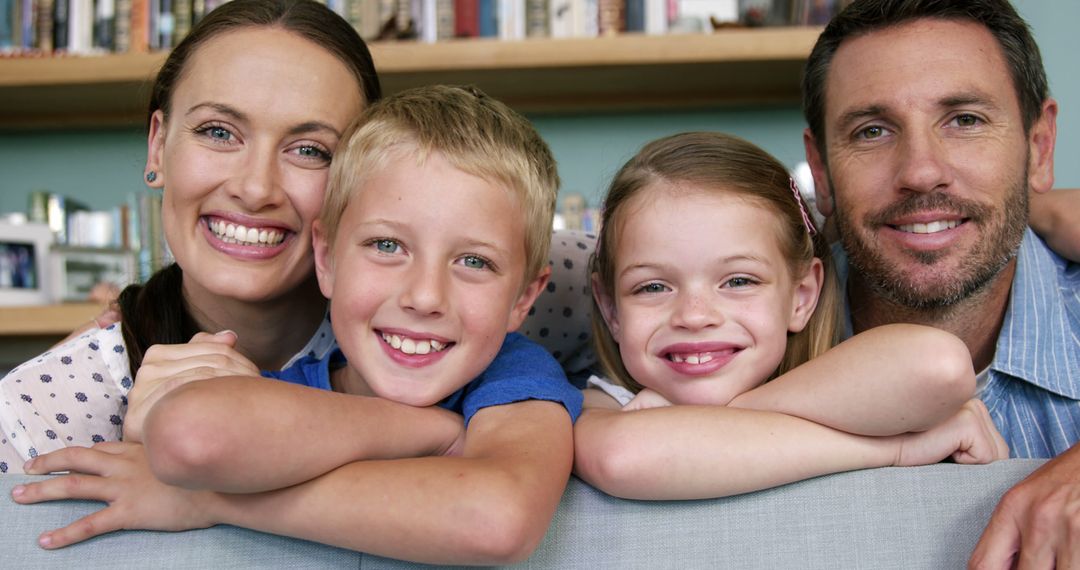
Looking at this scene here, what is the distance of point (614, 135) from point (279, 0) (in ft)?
4.40

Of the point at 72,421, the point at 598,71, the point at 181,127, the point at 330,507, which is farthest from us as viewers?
the point at 598,71

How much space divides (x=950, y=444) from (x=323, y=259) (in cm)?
79

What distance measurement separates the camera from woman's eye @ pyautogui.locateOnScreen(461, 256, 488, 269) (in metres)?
1.13

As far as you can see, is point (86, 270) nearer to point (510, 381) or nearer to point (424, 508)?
point (510, 381)

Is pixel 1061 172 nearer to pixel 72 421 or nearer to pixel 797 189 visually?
pixel 797 189

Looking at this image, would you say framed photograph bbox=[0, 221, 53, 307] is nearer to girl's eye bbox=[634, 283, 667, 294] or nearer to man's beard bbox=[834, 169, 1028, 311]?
girl's eye bbox=[634, 283, 667, 294]

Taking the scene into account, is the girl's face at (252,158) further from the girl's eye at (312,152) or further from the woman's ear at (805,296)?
the woman's ear at (805,296)

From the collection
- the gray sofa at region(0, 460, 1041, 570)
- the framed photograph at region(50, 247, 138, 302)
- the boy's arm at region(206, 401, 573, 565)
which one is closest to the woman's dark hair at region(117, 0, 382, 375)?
the gray sofa at region(0, 460, 1041, 570)

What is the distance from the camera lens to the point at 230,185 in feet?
4.34

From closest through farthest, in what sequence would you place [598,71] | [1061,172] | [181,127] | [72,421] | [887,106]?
[72,421], [181,127], [887,106], [598,71], [1061,172]

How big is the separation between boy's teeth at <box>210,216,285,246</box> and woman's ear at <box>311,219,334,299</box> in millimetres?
99

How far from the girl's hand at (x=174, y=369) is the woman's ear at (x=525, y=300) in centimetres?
32

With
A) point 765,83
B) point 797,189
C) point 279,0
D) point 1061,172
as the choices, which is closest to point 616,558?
point 797,189

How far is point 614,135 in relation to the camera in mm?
2660
